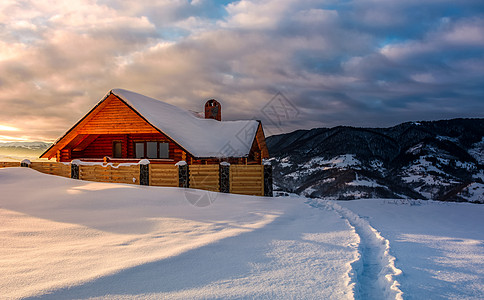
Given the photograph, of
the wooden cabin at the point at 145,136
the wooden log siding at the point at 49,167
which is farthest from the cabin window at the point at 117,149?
the wooden log siding at the point at 49,167

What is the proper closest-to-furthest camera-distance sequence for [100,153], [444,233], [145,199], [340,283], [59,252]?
[340,283] < [59,252] < [444,233] < [145,199] < [100,153]

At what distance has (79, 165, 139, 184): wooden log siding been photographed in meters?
13.3

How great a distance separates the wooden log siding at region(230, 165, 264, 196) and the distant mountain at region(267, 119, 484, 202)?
70797 mm

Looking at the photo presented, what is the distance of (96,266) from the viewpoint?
348 centimetres

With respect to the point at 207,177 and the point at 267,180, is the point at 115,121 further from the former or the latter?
the point at 267,180

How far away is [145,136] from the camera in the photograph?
18250 mm

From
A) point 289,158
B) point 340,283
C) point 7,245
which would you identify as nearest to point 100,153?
point 7,245

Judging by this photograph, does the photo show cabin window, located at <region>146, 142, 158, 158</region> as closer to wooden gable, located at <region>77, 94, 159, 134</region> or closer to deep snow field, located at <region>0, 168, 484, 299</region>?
wooden gable, located at <region>77, 94, 159, 134</region>

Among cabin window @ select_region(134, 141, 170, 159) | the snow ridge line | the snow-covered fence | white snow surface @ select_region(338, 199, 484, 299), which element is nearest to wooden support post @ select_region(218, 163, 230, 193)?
the snow-covered fence

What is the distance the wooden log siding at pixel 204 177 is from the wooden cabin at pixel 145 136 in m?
1.85

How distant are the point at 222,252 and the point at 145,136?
15.7 meters

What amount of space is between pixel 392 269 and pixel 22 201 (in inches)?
388

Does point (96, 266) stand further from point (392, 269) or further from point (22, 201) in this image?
point (22, 201)

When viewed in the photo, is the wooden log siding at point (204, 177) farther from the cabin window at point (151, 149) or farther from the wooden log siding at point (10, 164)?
the wooden log siding at point (10, 164)
